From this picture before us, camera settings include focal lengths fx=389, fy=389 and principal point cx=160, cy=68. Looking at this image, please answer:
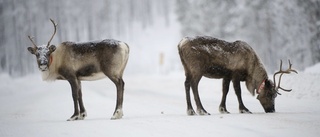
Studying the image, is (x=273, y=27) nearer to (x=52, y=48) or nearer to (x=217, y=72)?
(x=217, y=72)

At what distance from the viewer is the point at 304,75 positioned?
14719 mm

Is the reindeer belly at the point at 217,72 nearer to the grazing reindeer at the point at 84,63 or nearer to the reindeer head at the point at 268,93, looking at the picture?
the reindeer head at the point at 268,93

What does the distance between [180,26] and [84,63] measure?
40089 mm

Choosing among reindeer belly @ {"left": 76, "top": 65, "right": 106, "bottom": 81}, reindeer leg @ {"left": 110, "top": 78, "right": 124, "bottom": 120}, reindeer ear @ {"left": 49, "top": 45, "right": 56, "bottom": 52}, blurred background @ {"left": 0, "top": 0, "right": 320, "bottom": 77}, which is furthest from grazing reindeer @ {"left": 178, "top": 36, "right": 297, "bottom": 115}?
blurred background @ {"left": 0, "top": 0, "right": 320, "bottom": 77}

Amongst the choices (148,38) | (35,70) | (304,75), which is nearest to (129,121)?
(304,75)

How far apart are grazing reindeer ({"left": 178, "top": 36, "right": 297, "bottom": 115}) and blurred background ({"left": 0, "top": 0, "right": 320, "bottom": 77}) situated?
1608 centimetres

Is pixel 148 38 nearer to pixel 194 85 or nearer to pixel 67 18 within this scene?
pixel 67 18

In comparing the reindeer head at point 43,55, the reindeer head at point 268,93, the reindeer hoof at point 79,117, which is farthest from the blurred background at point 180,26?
the reindeer head at point 43,55

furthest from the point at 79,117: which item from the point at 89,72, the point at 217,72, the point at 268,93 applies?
the point at 268,93

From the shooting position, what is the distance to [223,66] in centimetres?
936

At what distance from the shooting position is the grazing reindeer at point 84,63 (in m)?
8.96

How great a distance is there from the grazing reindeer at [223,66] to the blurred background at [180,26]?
16082 mm

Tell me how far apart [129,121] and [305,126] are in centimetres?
344

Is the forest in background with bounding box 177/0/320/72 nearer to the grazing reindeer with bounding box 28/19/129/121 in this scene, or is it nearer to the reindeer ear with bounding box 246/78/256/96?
the reindeer ear with bounding box 246/78/256/96
